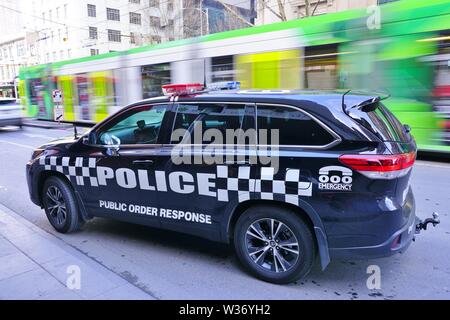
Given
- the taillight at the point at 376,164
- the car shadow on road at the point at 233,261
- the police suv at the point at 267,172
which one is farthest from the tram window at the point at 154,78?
the taillight at the point at 376,164

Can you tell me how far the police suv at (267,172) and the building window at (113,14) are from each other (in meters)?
56.0

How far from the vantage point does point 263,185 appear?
10.5 ft

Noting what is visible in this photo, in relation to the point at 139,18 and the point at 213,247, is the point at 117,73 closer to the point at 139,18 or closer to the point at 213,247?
the point at 213,247

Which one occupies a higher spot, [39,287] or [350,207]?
[350,207]

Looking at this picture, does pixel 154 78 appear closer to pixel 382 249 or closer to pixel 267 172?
pixel 267 172

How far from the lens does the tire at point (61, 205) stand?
4473 millimetres

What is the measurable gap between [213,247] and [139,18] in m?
58.1

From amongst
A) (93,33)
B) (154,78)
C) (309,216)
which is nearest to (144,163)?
(309,216)

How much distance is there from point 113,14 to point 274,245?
58.2 meters

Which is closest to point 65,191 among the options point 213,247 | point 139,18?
point 213,247

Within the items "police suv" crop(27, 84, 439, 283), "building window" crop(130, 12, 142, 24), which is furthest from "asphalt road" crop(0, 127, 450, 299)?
"building window" crop(130, 12, 142, 24)

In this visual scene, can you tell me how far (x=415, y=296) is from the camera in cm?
310

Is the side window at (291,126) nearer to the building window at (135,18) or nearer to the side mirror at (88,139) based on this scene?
the side mirror at (88,139)

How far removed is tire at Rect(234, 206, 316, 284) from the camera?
3.17 m
